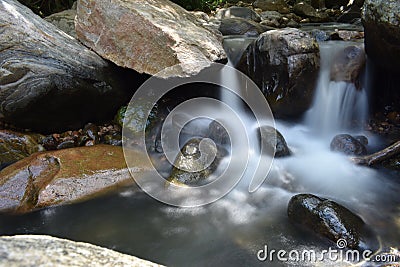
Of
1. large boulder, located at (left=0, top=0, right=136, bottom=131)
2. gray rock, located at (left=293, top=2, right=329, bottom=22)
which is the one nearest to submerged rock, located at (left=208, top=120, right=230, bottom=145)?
large boulder, located at (left=0, top=0, right=136, bottom=131)

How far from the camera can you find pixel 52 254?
3.42 ft

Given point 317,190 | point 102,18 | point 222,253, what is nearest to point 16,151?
point 102,18

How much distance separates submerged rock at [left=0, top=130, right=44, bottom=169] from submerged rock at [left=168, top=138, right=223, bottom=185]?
234 cm

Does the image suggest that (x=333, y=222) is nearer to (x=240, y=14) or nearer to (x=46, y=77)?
(x=46, y=77)

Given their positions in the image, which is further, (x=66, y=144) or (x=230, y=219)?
(x=66, y=144)

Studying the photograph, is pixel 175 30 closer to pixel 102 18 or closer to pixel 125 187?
pixel 102 18

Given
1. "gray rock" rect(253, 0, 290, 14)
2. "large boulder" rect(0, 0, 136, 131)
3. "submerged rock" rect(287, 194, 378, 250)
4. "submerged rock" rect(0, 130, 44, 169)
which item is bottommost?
"submerged rock" rect(0, 130, 44, 169)

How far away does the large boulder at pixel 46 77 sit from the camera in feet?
Answer: 15.3

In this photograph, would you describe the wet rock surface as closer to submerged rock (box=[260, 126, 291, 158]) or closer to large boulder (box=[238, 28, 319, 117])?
large boulder (box=[238, 28, 319, 117])

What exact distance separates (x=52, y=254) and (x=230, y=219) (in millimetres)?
2665

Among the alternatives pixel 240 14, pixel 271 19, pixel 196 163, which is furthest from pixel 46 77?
pixel 271 19

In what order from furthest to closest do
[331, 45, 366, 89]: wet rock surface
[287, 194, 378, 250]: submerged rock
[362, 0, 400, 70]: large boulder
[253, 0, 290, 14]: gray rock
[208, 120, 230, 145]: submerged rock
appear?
[253, 0, 290, 14]: gray rock
[331, 45, 366, 89]: wet rock surface
[208, 120, 230, 145]: submerged rock
[362, 0, 400, 70]: large boulder
[287, 194, 378, 250]: submerged rock

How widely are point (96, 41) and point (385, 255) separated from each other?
199 inches

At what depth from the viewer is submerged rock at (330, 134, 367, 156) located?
4770 millimetres
